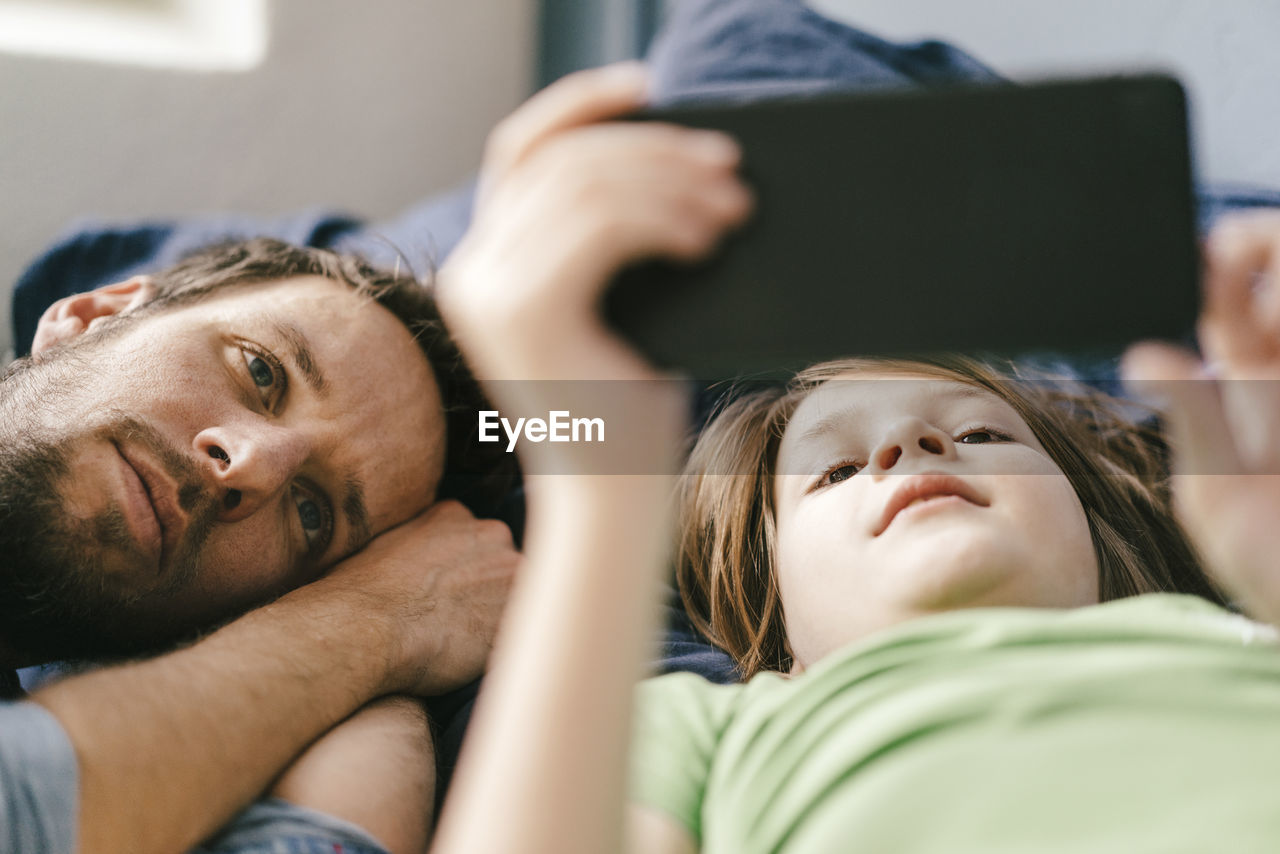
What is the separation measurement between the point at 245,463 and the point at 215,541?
72 millimetres

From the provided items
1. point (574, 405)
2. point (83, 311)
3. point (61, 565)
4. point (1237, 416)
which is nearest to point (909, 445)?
point (1237, 416)

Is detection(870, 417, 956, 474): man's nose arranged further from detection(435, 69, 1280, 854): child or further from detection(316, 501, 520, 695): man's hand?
detection(316, 501, 520, 695): man's hand

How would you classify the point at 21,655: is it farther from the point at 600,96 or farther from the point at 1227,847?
the point at 1227,847

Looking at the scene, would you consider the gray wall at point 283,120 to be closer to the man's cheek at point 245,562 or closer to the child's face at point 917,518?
the man's cheek at point 245,562

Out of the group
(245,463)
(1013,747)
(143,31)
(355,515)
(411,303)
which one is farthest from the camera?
(143,31)

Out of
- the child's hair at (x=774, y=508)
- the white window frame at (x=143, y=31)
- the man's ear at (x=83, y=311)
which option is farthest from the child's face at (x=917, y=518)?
the white window frame at (x=143, y=31)

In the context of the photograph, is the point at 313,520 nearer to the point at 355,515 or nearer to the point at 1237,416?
the point at 355,515

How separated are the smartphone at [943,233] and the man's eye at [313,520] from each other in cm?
49

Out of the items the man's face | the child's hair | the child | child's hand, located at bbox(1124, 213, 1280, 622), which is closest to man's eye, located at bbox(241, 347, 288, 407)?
the man's face

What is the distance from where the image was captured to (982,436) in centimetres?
68

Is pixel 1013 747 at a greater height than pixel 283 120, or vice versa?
pixel 283 120

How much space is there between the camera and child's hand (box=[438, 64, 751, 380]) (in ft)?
1.13

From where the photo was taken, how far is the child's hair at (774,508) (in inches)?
31.2

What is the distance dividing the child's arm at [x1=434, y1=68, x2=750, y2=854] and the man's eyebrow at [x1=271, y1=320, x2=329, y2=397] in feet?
1.40
